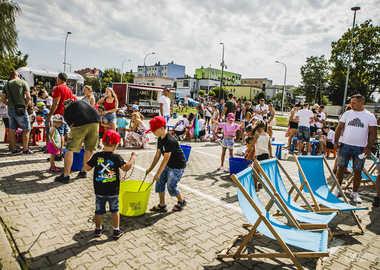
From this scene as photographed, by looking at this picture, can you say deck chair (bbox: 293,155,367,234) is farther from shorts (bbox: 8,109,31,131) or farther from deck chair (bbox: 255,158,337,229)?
shorts (bbox: 8,109,31,131)

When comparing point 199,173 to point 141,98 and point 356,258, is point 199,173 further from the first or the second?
point 141,98

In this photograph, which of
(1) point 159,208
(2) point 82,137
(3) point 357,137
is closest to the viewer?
(1) point 159,208

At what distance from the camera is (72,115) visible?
4.70 metres

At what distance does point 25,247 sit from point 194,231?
2.12 m

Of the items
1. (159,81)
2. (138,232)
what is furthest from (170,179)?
(159,81)

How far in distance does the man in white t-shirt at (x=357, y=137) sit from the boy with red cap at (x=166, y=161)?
11.9ft

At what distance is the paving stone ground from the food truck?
16003 millimetres

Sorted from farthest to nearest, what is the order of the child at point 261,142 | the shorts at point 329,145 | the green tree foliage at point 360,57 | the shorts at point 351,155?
1. the green tree foliage at point 360,57
2. the shorts at point 329,145
3. the child at point 261,142
4. the shorts at point 351,155

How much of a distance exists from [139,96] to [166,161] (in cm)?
1960

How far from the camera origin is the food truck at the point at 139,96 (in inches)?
832

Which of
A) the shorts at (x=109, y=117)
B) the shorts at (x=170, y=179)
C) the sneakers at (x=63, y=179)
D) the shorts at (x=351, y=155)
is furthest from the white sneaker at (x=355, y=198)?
the shorts at (x=109, y=117)

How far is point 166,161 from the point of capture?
3684 millimetres

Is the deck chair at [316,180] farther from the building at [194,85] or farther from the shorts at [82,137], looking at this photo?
the building at [194,85]

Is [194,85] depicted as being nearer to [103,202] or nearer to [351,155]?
[351,155]
